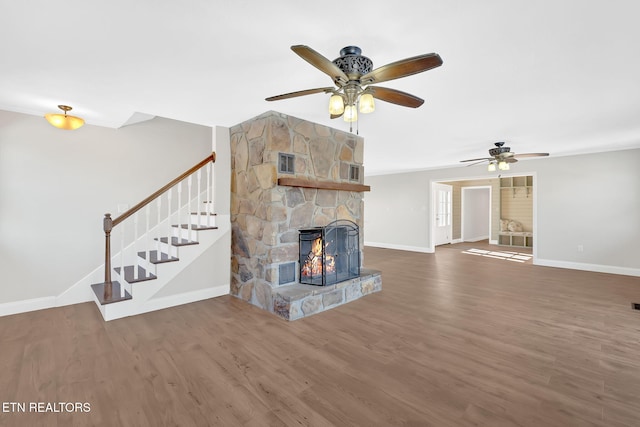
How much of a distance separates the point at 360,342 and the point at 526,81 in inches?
107

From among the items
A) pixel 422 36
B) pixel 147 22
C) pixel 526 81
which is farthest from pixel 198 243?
pixel 526 81

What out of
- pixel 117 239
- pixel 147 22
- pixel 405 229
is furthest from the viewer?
pixel 405 229

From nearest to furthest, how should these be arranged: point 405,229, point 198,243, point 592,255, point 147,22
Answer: point 147,22 < point 198,243 < point 592,255 < point 405,229

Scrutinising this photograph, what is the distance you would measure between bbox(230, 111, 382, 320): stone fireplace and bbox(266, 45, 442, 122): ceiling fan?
136 cm

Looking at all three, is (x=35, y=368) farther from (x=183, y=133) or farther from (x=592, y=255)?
(x=592, y=255)

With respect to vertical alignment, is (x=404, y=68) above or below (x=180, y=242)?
above

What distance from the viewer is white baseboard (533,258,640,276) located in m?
5.30

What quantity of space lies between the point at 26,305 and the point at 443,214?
9.61 m

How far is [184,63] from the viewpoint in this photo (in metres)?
2.27

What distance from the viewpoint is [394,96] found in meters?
2.20

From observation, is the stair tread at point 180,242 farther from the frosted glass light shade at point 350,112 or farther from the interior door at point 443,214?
the interior door at point 443,214

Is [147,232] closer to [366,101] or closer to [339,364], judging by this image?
[339,364]

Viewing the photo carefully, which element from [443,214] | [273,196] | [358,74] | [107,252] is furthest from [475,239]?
[107,252]

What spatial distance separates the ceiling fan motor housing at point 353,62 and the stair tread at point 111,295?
3175mm
